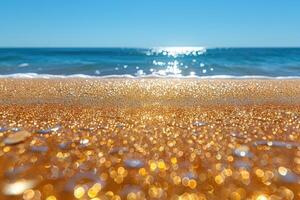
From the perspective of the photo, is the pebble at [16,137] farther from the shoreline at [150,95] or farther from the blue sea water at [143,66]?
the blue sea water at [143,66]

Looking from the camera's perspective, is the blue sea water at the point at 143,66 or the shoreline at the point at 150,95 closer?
the shoreline at the point at 150,95

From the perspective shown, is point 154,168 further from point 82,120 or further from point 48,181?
point 82,120

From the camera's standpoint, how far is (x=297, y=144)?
668 cm

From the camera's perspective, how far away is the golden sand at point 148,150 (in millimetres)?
4590

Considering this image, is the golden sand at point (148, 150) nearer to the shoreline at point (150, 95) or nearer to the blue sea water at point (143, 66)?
the shoreline at point (150, 95)

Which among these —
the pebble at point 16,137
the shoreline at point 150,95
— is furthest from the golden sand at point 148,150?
the shoreline at point 150,95

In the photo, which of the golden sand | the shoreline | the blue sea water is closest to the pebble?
the golden sand

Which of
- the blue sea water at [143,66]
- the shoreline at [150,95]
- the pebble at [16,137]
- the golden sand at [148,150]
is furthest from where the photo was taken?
the blue sea water at [143,66]

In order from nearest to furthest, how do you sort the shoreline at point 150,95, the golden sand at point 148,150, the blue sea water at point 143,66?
the golden sand at point 148,150 → the shoreline at point 150,95 → the blue sea water at point 143,66

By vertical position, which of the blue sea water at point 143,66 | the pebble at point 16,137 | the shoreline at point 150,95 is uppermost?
the pebble at point 16,137

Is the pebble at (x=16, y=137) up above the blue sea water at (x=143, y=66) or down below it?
above

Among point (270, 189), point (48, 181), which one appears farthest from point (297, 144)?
point (48, 181)

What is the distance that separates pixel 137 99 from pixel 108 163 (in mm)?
7149

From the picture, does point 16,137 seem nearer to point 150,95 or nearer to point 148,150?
point 148,150
